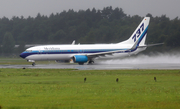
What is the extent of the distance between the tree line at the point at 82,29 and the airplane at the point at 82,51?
1375 cm

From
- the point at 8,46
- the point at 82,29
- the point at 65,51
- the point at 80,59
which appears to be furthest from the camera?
the point at 82,29

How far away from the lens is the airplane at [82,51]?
51209 millimetres

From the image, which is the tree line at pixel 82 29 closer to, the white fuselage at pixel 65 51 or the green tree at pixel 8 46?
the green tree at pixel 8 46

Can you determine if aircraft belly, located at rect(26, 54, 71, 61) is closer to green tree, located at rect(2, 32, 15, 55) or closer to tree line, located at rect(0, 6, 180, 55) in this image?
tree line, located at rect(0, 6, 180, 55)

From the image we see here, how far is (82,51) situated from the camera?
2084 inches

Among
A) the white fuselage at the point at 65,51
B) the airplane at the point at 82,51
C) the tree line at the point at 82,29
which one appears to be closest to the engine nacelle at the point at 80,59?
the airplane at the point at 82,51

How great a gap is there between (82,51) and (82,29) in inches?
2378

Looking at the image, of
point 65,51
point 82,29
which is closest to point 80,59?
point 65,51

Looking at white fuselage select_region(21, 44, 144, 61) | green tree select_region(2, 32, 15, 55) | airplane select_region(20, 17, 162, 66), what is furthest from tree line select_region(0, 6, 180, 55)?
white fuselage select_region(21, 44, 144, 61)

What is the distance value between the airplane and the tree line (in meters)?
13.7

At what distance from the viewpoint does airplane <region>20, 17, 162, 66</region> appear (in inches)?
2016

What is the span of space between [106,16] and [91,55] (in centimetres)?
8594

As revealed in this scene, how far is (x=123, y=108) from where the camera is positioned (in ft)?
42.4

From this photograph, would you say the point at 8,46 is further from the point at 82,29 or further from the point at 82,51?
the point at 82,51
